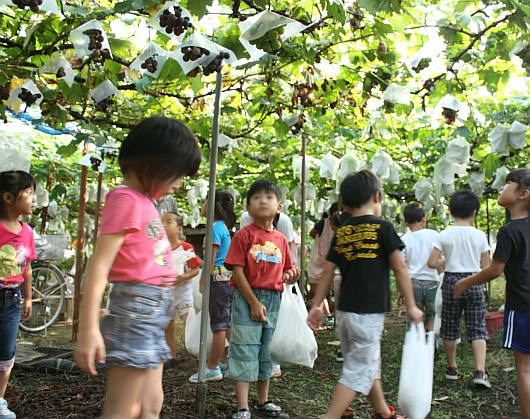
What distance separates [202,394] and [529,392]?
190cm

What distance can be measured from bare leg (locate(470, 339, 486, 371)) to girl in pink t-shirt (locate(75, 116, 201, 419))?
137 inches

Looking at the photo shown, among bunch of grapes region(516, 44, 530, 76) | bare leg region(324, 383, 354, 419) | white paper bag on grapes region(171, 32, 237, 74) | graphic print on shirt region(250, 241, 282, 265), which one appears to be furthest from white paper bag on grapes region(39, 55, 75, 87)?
bunch of grapes region(516, 44, 530, 76)

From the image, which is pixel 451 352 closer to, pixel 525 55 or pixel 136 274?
pixel 525 55

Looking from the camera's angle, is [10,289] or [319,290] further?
[10,289]

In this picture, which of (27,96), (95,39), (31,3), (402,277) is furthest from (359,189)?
(27,96)

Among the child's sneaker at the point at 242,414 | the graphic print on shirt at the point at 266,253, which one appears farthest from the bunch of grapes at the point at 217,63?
the child's sneaker at the point at 242,414

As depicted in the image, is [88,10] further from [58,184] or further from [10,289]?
[58,184]

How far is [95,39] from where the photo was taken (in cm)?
354

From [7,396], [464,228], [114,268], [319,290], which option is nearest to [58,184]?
[7,396]

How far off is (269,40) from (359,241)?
4.66 feet

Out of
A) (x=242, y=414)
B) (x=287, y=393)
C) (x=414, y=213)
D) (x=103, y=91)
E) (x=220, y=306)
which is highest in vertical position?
(x=103, y=91)

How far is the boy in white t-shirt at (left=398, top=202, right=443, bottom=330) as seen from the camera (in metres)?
6.01

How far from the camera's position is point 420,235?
6.24 m

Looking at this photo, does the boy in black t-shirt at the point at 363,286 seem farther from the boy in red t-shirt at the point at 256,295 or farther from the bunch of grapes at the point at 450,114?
the bunch of grapes at the point at 450,114
